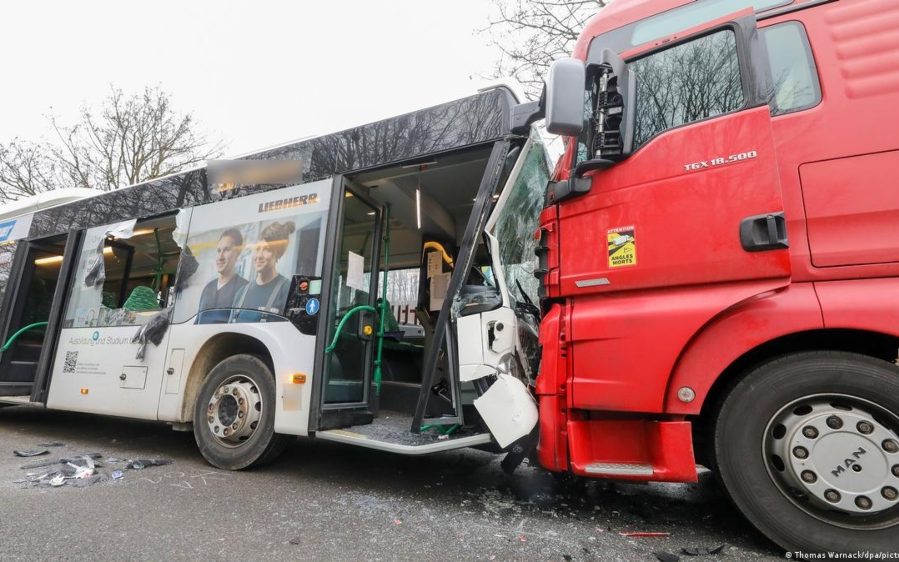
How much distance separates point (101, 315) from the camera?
4.88 metres

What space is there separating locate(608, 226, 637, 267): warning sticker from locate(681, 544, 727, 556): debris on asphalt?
4.92ft

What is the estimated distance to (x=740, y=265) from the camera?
2211 mm

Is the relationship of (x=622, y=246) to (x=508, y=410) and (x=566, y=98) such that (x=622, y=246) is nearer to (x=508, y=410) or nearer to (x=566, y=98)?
(x=566, y=98)

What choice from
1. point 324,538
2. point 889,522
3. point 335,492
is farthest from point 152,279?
point 889,522

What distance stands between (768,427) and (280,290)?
3.39 meters

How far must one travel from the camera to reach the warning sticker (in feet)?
8.14

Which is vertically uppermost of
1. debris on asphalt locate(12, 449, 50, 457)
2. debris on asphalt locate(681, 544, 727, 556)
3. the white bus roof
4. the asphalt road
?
the white bus roof

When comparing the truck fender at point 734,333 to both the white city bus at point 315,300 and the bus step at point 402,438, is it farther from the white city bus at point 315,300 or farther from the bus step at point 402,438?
the bus step at point 402,438

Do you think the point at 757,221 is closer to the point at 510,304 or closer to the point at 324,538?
the point at 510,304

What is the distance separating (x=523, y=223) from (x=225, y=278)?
106 inches

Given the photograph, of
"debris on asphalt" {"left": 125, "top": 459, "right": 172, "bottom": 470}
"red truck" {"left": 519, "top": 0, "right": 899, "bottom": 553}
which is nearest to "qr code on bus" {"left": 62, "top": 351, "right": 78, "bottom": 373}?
"debris on asphalt" {"left": 125, "top": 459, "right": 172, "bottom": 470}

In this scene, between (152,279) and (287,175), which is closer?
(287,175)

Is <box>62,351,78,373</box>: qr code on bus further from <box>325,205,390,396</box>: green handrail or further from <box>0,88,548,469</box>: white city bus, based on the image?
<box>325,205,390,396</box>: green handrail

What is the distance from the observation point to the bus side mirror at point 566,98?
2430 millimetres
